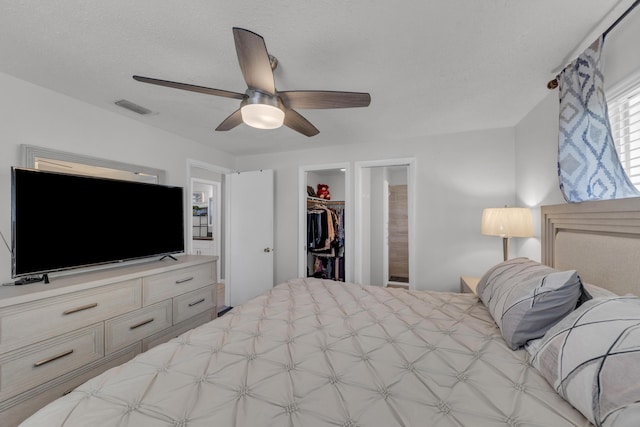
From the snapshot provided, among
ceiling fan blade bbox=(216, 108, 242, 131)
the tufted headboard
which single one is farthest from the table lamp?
ceiling fan blade bbox=(216, 108, 242, 131)


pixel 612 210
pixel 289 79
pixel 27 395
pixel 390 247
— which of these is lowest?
pixel 27 395

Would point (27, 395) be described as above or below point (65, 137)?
below

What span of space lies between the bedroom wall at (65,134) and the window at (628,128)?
3.50 metres

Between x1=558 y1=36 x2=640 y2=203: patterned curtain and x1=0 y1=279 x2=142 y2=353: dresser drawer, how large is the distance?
3143 millimetres

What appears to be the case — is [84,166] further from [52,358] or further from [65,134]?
[52,358]

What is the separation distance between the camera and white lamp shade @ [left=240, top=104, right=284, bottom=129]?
1.38m

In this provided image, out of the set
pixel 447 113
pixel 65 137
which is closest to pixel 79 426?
pixel 65 137

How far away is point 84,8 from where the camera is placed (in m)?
1.19

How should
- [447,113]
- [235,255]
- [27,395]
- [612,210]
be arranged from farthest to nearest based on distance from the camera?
1. [235,255]
2. [447,113]
3. [27,395]
4. [612,210]

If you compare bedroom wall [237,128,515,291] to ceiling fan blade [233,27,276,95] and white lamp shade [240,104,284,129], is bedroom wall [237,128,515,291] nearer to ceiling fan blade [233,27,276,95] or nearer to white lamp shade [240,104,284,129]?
white lamp shade [240,104,284,129]

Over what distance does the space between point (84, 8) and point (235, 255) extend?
3005 millimetres

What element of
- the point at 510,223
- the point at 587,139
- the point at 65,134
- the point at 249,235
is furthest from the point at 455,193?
the point at 65,134

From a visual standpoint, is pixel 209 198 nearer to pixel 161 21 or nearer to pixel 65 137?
pixel 65 137

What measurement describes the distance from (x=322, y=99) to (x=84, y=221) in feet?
6.76
